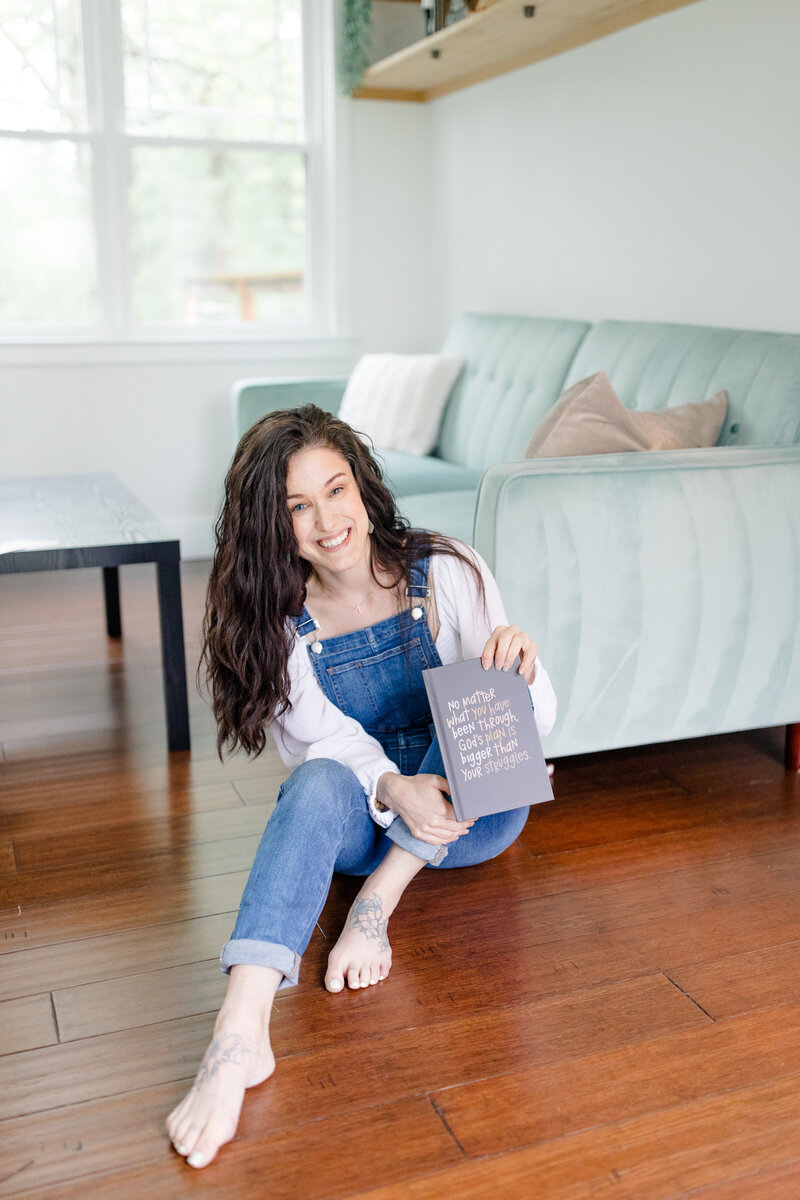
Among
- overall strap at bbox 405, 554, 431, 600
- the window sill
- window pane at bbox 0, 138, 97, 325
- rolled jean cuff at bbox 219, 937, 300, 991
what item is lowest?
rolled jean cuff at bbox 219, 937, 300, 991

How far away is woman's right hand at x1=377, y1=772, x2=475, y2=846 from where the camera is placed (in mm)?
1541

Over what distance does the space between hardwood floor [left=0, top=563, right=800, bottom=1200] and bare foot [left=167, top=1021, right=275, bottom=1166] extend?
0.03 metres

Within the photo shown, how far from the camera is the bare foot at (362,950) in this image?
1.51 metres

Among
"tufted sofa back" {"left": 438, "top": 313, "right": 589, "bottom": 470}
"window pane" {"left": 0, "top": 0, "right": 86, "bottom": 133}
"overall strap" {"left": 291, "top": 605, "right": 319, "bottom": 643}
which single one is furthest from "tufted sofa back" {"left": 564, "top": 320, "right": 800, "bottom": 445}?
"window pane" {"left": 0, "top": 0, "right": 86, "bottom": 133}

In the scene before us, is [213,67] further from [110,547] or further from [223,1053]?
[223,1053]

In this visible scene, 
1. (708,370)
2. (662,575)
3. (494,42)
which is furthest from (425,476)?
(494,42)

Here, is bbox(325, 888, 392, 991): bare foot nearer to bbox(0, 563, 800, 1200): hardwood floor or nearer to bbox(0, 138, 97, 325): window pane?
bbox(0, 563, 800, 1200): hardwood floor

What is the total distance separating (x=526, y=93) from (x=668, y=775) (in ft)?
7.98

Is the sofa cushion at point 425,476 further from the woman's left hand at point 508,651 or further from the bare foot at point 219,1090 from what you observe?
the bare foot at point 219,1090

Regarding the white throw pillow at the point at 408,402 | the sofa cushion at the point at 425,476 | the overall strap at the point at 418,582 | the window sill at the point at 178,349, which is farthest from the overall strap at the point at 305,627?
the window sill at the point at 178,349

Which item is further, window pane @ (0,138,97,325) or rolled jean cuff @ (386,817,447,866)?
window pane @ (0,138,97,325)

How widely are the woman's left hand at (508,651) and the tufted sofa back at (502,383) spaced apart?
1.64 m

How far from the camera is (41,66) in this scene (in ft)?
12.7

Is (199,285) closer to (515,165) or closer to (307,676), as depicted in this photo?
(515,165)
